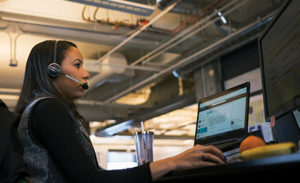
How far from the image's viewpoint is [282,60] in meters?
1.25

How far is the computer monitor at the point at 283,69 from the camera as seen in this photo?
1.14 metres

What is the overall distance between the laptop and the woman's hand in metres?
0.34

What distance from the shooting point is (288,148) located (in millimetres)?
604

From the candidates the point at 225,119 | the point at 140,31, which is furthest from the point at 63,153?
the point at 140,31

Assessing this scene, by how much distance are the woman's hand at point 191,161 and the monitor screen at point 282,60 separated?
384mm

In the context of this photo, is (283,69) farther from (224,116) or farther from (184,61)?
(184,61)

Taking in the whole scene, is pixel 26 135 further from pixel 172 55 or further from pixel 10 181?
pixel 172 55

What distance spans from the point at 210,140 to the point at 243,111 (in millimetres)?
195

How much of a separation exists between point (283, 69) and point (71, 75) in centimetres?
75

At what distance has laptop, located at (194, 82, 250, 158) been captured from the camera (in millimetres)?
1235

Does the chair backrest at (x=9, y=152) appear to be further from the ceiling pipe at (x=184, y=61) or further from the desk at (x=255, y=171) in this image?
the ceiling pipe at (x=184, y=61)

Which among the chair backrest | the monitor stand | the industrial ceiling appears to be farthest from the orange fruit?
the industrial ceiling

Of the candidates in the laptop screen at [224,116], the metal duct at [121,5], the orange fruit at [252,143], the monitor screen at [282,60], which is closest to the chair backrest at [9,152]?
the orange fruit at [252,143]

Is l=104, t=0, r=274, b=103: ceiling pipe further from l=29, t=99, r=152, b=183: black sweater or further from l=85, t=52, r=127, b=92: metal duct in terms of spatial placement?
l=29, t=99, r=152, b=183: black sweater
